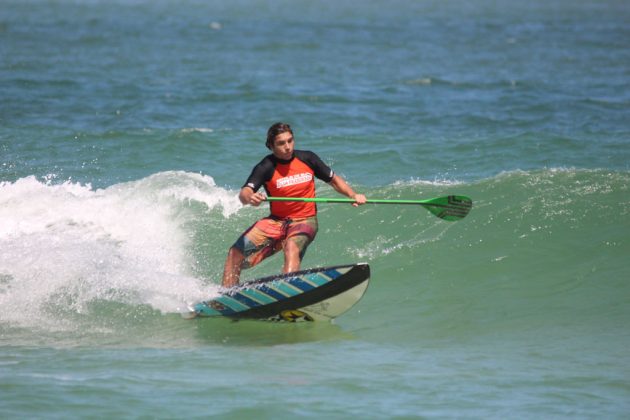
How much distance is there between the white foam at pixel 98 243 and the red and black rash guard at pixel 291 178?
40.2 inches

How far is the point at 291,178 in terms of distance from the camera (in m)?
8.52

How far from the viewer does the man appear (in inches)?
332

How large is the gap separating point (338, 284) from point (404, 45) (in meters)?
26.0

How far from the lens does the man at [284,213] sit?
8.43m

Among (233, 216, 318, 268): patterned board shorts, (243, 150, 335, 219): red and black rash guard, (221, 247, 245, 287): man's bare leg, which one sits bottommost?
(221, 247, 245, 287): man's bare leg

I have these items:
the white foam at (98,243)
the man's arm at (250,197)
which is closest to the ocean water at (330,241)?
the white foam at (98,243)

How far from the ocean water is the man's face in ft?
4.81

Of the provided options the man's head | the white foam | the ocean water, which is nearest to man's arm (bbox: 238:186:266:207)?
the man's head

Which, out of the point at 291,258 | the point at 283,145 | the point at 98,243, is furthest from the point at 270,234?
the point at 98,243

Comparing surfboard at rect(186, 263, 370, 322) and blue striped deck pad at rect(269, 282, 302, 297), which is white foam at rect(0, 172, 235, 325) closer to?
surfboard at rect(186, 263, 370, 322)

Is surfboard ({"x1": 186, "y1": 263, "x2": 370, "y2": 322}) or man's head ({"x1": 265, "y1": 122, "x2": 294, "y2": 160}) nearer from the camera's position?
surfboard ({"x1": 186, "y1": 263, "x2": 370, "y2": 322})

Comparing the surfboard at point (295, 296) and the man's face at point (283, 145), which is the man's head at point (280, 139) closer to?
the man's face at point (283, 145)

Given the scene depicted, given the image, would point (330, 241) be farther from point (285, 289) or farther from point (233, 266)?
point (285, 289)

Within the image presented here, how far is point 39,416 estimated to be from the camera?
6.18 m
